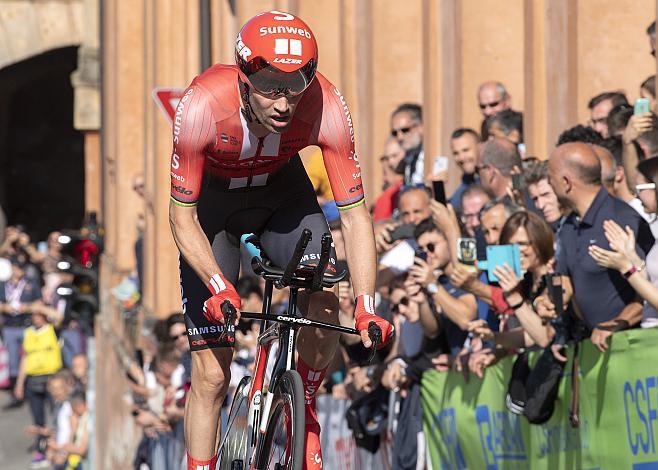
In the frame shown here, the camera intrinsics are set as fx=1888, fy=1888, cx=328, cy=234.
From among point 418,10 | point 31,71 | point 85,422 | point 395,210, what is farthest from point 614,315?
point 31,71

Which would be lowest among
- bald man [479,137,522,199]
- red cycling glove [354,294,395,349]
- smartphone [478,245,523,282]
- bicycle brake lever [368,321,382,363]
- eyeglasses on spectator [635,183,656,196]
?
bicycle brake lever [368,321,382,363]

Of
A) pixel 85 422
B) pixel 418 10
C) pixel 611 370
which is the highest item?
pixel 418 10

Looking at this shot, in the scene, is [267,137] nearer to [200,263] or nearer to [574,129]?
[200,263]

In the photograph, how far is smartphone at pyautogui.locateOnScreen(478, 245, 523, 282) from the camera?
430 inches

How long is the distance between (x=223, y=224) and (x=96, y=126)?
3558 cm

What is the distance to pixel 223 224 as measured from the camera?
31.7ft

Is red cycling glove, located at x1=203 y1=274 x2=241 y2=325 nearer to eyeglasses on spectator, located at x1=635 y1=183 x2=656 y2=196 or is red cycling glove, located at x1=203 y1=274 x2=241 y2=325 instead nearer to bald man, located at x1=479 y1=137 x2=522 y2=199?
eyeglasses on spectator, located at x1=635 y1=183 x2=656 y2=196

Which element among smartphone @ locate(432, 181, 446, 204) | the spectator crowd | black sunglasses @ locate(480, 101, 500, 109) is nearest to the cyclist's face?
smartphone @ locate(432, 181, 446, 204)

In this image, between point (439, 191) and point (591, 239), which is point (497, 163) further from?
point (591, 239)

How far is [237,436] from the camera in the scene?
374 inches

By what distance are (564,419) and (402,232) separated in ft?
9.27

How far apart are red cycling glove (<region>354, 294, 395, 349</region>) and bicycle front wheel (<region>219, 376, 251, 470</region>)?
873mm

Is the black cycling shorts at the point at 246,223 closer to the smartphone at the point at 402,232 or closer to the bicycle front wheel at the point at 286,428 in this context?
the bicycle front wheel at the point at 286,428

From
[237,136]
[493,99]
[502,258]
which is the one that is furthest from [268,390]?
[493,99]
